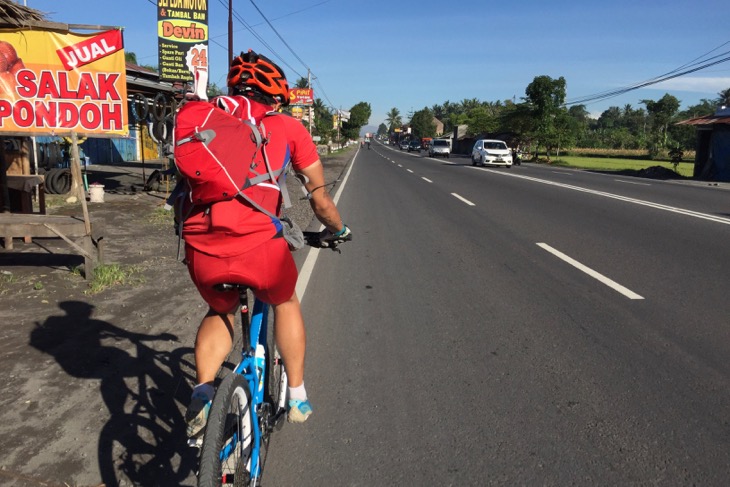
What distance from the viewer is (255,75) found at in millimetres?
2482

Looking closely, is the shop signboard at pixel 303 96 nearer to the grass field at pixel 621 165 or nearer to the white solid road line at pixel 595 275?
the grass field at pixel 621 165

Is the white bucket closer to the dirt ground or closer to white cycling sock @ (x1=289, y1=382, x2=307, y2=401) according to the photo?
the dirt ground

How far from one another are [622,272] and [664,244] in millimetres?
2271

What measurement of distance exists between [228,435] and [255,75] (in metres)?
1.48

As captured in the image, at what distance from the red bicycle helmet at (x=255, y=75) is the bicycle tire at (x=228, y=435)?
4.00 feet

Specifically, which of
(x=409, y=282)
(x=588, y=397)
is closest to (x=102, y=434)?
(x=588, y=397)

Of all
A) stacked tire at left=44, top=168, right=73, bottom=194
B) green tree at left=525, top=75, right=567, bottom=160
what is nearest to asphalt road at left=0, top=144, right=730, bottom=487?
stacked tire at left=44, top=168, right=73, bottom=194

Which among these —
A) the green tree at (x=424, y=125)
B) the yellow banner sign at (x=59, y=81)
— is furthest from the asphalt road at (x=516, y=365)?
the green tree at (x=424, y=125)

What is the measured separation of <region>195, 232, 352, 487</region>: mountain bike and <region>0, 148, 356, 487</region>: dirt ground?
0.58 m

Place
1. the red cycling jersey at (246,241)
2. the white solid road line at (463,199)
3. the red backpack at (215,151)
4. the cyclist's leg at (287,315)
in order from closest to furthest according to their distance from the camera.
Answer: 1. the red backpack at (215,151)
2. the red cycling jersey at (246,241)
3. the cyclist's leg at (287,315)
4. the white solid road line at (463,199)

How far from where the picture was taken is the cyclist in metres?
2.24

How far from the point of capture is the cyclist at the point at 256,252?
2.24 m

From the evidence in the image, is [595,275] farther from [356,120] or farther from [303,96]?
[356,120]

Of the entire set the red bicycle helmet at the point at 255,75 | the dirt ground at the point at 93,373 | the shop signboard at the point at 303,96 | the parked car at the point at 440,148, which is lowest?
the dirt ground at the point at 93,373
